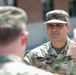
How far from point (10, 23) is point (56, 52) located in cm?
210

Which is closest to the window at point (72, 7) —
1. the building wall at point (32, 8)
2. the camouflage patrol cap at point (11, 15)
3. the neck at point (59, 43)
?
the building wall at point (32, 8)

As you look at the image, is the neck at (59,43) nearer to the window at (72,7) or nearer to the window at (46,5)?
the window at (46,5)

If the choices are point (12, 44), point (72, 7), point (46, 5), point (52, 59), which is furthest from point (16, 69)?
Answer: point (72, 7)

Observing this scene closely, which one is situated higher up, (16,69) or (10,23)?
(10,23)

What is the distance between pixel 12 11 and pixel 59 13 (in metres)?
2.09

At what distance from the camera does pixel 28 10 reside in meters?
15.9

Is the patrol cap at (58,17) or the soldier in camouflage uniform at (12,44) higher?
the soldier in camouflage uniform at (12,44)

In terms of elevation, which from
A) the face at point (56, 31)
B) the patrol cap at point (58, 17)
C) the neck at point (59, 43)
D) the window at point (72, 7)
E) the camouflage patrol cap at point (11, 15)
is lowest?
the window at point (72, 7)

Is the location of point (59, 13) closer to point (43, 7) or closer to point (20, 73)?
point (20, 73)

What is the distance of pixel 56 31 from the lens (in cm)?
383

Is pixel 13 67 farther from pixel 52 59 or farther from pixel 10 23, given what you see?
pixel 52 59

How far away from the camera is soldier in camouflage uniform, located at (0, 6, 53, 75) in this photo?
180cm

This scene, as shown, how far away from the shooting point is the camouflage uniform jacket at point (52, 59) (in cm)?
370

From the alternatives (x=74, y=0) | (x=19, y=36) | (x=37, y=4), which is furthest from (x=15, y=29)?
(x=74, y=0)
